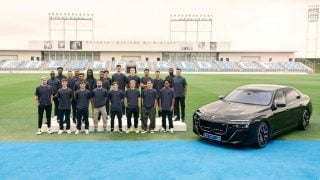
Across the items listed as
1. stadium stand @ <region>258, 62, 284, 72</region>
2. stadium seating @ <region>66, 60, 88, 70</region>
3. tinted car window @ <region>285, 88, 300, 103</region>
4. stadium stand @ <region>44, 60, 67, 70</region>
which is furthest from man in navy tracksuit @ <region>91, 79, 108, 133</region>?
stadium stand @ <region>258, 62, 284, 72</region>

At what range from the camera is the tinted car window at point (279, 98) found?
941cm

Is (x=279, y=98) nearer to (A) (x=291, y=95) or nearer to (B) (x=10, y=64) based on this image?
(A) (x=291, y=95)

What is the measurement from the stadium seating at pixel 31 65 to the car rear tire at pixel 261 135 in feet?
191

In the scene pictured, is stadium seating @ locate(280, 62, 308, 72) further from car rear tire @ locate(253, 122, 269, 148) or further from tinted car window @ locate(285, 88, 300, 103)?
car rear tire @ locate(253, 122, 269, 148)

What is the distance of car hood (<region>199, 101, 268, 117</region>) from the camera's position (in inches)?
336

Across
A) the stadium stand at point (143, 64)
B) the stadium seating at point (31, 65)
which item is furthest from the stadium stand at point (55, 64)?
the stadium stand at point (143, 64)

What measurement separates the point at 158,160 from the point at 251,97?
376 centimetres

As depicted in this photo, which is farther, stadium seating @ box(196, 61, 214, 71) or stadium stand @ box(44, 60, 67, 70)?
stadium seating @ box(196, 61, 214, 71)

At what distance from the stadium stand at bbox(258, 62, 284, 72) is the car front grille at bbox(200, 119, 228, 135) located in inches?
2262

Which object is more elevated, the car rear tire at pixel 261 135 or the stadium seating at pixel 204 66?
the stadium seating at pixel 204 66

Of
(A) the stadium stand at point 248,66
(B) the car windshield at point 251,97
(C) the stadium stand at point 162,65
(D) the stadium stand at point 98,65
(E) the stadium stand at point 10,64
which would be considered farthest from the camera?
(C) the stadium stand at point 162,65

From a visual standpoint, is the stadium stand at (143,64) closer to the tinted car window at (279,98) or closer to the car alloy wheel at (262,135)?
the tinted car window at (279,98)

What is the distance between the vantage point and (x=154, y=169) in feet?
21.9

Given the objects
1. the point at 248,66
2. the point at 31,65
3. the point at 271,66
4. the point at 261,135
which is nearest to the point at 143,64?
the point at 248,66
